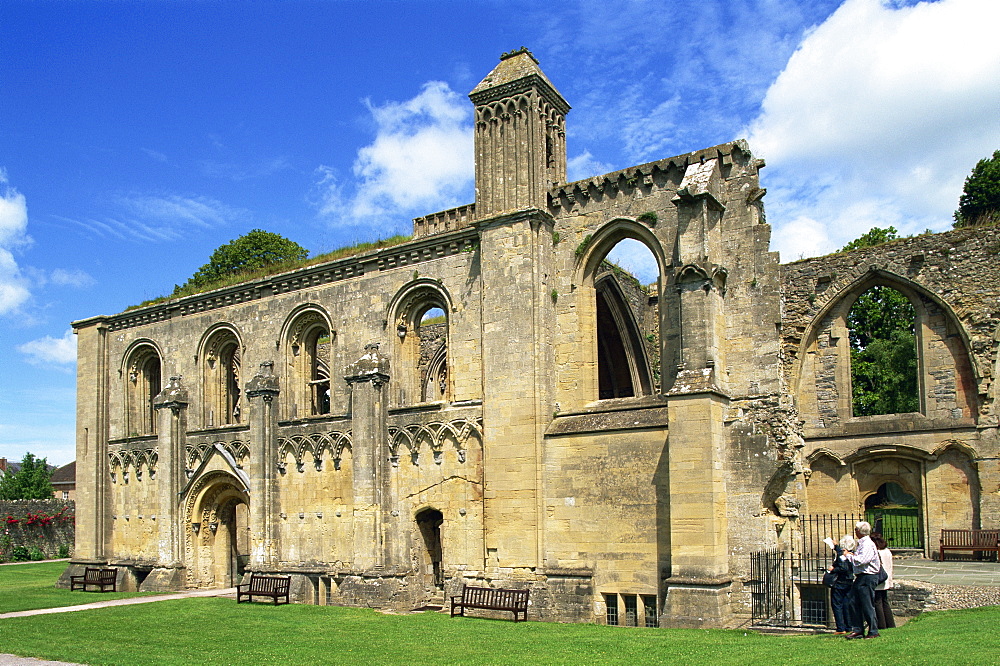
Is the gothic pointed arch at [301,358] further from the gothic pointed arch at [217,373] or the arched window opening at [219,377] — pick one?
the arched window opening at [219,377]

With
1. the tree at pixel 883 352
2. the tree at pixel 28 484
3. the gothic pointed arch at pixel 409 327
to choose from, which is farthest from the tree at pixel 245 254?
A: the tree at pixel 883 352

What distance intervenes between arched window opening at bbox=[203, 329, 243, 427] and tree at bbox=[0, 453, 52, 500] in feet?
107

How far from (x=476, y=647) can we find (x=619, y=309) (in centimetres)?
1219

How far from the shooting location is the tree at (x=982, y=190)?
41.6m

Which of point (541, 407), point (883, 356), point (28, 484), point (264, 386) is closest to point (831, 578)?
point (541, 407)

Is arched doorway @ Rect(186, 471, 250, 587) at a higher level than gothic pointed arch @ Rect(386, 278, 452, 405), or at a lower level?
lower

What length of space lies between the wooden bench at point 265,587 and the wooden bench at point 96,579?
5.43 m

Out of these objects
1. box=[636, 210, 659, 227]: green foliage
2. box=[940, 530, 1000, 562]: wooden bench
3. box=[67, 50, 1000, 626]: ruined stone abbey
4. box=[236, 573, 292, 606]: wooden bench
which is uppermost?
box=[636, 210, 659, 227]: green foliage

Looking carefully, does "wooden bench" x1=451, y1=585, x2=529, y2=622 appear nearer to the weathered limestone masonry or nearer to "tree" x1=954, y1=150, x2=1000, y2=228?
the weathered limestone masonry

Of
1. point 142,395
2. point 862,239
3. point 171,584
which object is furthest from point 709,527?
point 862,239

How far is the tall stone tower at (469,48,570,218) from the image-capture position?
18750 mm

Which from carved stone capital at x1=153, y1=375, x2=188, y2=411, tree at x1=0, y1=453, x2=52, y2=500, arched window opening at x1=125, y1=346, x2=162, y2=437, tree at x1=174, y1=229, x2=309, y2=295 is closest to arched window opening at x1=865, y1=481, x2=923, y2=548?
carved stone capital at x1=153, y1=375, x2=188, y2=411

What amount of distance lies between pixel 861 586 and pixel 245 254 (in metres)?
34.7

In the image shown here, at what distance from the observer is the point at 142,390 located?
87.4 feet
